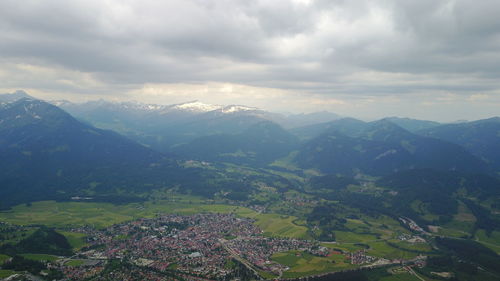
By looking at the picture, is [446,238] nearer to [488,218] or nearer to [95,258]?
[488,218]

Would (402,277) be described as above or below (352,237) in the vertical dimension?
above

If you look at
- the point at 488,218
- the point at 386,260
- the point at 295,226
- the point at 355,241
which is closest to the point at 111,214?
the point at 295,226

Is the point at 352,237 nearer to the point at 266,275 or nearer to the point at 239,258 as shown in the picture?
the point at 239,258

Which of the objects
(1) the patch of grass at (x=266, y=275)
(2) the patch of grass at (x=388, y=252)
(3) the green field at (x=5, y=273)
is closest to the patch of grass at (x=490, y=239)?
(2) the patch of grass at (x=388, y=252)

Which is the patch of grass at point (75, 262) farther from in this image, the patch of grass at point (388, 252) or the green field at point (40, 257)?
the patch of grass at point (388, 252)

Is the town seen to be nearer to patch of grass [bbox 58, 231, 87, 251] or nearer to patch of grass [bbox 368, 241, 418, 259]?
patch of grass [bbox 58, 231, 87, 251]

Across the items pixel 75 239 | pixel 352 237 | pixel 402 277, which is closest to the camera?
pixel 402 277

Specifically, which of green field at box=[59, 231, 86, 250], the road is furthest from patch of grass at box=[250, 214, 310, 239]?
green field at box=[59, 231, 86, 250]

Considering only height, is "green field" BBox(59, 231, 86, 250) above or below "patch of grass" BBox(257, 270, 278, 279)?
below

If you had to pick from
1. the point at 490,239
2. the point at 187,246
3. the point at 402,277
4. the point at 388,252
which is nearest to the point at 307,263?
the point at 402,277
